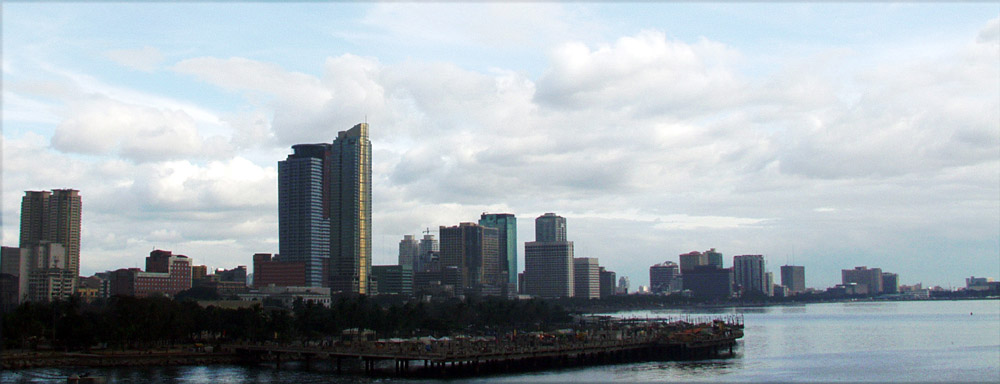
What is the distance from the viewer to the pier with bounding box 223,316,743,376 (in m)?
89.1

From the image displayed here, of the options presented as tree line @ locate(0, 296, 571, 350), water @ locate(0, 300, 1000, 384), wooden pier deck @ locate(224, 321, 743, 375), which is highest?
tree line @ locate(0, 296, 571, 350)

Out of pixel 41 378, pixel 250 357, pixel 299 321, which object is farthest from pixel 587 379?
pixel 299 321

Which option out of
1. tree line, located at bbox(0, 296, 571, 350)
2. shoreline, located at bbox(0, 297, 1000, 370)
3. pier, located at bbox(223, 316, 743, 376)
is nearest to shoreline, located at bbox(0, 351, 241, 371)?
shoreline, located at bbox(0, 297, 1000, 370)

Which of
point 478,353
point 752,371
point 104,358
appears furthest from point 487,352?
point 104,358

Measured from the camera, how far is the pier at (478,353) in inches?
3509

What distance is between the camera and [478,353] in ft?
288

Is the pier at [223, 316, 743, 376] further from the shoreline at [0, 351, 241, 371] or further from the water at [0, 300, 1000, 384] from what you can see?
the shoreline at [0, 351, 241, 371]

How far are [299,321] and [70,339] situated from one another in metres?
34.0

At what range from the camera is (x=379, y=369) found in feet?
308

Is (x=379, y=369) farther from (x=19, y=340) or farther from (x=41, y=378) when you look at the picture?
(x=19, y=340)

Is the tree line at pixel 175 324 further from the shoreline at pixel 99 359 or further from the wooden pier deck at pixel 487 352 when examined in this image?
the wooden pier deck at pixel 487 352

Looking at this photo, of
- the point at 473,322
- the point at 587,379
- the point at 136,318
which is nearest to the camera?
the point at 587,379

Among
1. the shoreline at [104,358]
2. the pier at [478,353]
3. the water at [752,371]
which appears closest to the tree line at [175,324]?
the shoreline at [104,358]

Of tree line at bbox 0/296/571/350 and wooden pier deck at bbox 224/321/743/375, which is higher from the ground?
tree line at bbox 0/296/571/350
